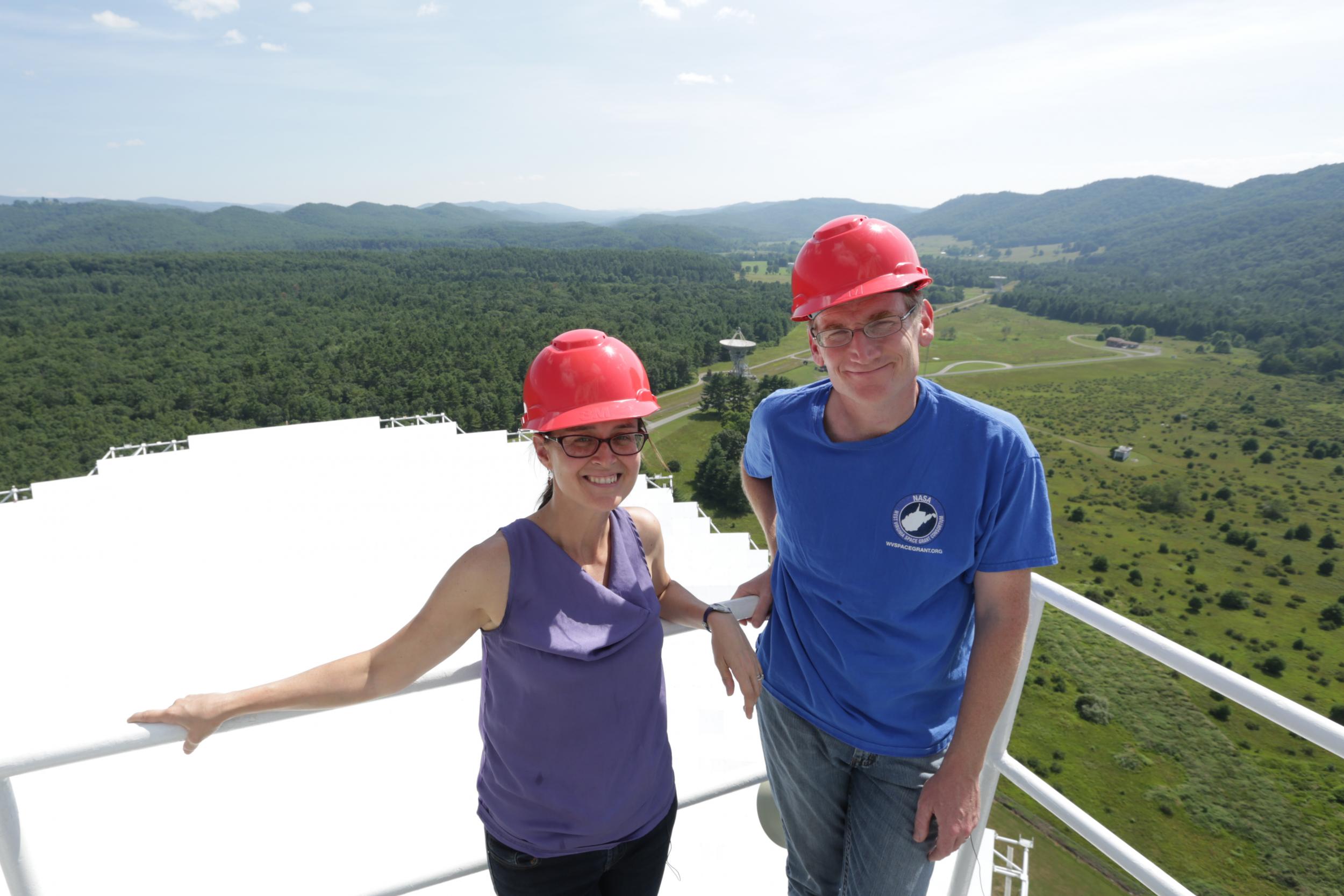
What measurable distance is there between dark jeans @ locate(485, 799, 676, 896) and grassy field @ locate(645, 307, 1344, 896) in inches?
1062

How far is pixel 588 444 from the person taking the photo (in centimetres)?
181

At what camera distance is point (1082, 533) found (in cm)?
5694

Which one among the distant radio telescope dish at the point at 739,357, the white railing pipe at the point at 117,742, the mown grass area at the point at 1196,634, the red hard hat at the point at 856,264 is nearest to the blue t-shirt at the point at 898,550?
the red hard hat at the point at 856,264

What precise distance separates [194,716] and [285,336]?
9667 centimetres

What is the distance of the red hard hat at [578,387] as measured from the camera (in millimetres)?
1768

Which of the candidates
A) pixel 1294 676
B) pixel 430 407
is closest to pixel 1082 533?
pixel 1294 676

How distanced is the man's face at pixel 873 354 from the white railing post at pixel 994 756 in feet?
2.35

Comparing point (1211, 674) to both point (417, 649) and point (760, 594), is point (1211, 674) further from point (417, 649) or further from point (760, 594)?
point (417, 649)

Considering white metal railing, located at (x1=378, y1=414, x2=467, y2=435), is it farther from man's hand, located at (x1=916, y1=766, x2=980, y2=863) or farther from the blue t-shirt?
man's hand, located at (x1=916, y1=766, x2=980, y2=863)

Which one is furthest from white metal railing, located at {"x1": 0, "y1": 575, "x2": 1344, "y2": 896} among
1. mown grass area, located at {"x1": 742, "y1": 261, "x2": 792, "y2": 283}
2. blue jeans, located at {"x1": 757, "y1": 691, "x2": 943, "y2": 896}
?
mown grass area, located at {"x1": 742, "y1": 261, "x2": 792, "y2": 283}

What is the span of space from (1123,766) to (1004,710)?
133 feet

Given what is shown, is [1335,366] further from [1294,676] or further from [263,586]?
[263,586]

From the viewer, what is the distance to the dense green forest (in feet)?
203

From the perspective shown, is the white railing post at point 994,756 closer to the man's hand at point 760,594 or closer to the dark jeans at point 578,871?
the man's hand at point 760,594
